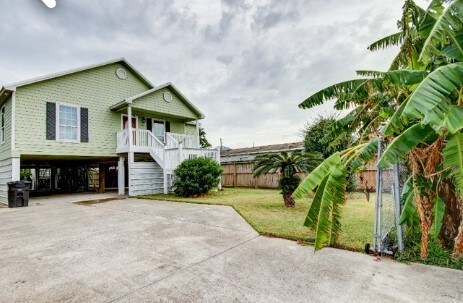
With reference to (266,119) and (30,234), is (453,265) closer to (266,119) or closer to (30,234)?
(30,234)

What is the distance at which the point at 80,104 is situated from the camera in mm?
13195

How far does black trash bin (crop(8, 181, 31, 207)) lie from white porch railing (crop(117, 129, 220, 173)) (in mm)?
4613

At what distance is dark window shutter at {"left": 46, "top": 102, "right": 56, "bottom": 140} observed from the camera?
12117 mm

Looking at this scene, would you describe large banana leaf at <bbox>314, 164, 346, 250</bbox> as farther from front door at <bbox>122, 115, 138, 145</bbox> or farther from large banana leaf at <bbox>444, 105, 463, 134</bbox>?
front door at <bbox>122, 115, 138, 145</bbox>

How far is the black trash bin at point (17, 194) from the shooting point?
10359 mm

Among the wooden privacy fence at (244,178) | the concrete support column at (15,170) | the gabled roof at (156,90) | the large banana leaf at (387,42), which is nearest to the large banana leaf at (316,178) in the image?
the large banana leaf at (387,42)

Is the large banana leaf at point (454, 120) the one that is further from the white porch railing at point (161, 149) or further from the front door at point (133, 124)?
the front door at point (133, 124)

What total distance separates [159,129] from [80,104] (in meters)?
5.05

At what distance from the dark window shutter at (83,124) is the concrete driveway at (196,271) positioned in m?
8.37

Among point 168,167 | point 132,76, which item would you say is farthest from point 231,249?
point 132,76

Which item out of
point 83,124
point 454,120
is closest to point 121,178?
point 83,124

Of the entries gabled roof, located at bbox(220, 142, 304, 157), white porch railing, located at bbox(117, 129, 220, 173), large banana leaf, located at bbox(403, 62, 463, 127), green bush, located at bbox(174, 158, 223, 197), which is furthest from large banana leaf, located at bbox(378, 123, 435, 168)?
gabled roof, located at bbox(220, 142, 304, 157)

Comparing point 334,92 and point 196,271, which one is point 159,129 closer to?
point 334,92

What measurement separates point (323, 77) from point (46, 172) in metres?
28.4
